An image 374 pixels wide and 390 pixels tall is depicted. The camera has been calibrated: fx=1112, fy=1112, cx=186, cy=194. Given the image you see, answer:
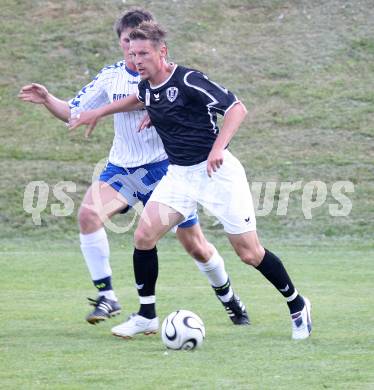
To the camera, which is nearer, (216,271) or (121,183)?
(216,271)

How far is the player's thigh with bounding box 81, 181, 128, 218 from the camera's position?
8172 millimetres

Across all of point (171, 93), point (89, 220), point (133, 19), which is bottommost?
point (89, 220)

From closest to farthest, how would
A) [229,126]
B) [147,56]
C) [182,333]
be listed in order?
1. [182,333]
2. [229,126]
3. [147,56]

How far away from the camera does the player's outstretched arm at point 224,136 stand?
6.99 metres

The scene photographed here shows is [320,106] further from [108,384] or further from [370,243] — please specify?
[108,384]

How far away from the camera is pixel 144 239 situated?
727 cm

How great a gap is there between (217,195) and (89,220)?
1311mm

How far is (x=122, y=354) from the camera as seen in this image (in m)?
6.72

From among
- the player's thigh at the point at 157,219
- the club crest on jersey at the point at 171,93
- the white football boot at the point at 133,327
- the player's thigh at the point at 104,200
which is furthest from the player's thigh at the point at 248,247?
the player's thigh at the point at 104,200

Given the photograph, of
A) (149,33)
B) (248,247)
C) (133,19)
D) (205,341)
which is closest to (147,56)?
(149,33)

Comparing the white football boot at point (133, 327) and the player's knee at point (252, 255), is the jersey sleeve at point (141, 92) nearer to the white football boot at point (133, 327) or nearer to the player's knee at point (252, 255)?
the player's knee at point (252, 255)

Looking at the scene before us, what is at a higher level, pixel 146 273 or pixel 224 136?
pixel 224 136

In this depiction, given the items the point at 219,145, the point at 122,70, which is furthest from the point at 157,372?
the point at 122,70

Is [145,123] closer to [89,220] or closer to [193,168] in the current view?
[193,168]
